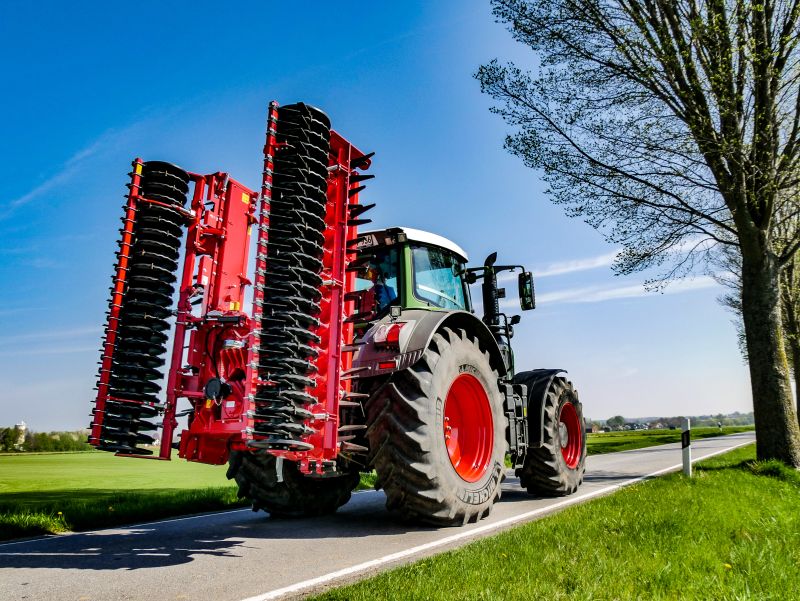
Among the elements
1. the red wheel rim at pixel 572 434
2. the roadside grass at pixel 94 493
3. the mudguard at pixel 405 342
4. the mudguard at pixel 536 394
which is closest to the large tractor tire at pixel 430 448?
the mudguard at pixel 405 342

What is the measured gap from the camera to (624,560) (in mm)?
3311

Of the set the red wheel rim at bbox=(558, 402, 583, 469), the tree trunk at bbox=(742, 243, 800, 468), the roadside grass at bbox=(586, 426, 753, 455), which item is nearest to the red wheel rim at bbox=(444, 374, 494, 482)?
the red wheel rim at bbox=(558, 402, 583, 469)

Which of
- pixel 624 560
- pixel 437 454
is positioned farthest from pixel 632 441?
pixel 624 560

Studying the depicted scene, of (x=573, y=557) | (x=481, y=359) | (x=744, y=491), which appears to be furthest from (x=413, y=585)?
(x=744, y=491)

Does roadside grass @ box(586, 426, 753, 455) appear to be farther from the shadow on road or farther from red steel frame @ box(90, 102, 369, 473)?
red steel frame @ box(90, 102, 369, 473)

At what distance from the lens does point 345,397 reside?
15.5ft

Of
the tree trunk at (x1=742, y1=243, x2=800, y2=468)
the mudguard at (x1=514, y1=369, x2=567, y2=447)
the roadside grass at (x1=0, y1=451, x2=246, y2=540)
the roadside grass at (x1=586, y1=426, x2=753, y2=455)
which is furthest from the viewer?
the roadside grass at (x1=586, y1=426, x2=753, y2=455)

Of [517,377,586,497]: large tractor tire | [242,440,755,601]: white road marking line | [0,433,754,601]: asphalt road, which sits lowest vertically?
[0,433,754,601]: asphalt road

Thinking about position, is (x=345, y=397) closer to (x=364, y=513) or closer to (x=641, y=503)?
(x=364, y=513)

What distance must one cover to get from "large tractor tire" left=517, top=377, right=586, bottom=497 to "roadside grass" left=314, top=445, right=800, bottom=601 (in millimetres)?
1515

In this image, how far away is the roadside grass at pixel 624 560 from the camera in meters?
2.77

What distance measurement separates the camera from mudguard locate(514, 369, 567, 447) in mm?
6930

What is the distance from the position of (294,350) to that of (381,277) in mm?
2056

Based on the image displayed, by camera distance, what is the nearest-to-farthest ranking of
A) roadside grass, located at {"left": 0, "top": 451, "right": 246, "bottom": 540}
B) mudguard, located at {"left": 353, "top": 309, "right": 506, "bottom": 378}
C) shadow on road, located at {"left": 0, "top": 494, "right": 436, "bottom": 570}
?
shadow on road, located at {"left": 0, "top": 494, "right": 436, "bottom": 570} → mudguard, located at {"left": 353, "top": 309, "right": 506, "bottom": 378} → roadside grass, located at {"left": 0, "top": 451, "right": 246, "bottom": 540}
